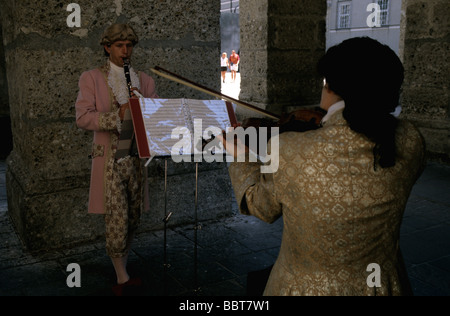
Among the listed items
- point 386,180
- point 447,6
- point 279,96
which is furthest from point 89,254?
point 447,6

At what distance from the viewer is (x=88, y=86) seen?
2.99 m

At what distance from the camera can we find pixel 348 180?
57.1 inches

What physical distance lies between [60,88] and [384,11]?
2250cm

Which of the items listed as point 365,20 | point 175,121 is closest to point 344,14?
point 365,20

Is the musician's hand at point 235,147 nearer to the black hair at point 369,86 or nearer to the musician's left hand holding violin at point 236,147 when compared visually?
the musician's left hand holding violin at point 236,147

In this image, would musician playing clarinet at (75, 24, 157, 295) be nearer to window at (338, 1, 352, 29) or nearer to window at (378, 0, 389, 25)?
window at (378, 0, 389, 25)

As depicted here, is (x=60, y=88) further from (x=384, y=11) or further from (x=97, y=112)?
(x=384, y=11)

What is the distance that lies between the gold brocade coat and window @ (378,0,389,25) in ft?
77.2

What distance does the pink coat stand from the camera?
117 inches

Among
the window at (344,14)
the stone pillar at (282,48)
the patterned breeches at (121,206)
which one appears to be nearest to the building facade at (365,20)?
the window at (344,14)

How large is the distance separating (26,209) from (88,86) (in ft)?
4.36

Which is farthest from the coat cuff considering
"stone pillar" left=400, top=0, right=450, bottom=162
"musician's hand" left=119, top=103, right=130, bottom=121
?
"stone pillar" left=400, top=0, right=450, bottom=162

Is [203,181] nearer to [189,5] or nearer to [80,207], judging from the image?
[80,207]

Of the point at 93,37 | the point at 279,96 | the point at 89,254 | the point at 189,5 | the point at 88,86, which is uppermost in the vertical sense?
the point at 189,5
